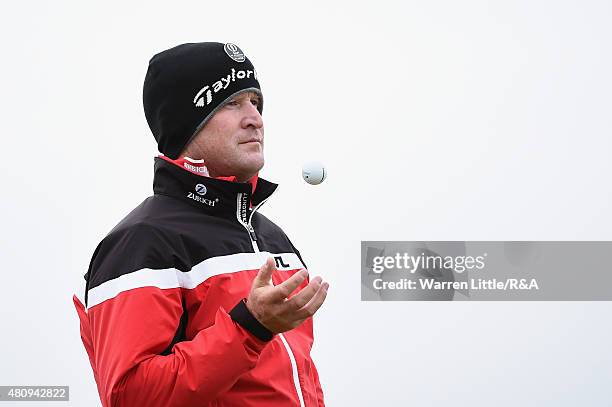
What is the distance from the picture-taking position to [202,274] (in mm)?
1678

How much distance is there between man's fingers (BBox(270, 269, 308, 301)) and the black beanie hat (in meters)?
0.64

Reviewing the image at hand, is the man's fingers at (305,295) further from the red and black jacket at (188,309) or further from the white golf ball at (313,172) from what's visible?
the white golf ball at (313,172)

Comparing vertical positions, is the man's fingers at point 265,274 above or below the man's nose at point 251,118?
below

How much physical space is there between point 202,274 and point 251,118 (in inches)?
17.8

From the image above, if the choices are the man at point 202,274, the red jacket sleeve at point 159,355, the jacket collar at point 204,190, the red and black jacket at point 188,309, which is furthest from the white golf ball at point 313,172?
the red jacket sleeve at point 159,355

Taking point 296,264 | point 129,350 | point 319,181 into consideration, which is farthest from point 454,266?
point 129,350

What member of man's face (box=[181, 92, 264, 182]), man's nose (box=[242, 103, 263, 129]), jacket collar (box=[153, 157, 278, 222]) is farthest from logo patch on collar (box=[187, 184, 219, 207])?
man's nose (box=[242, 103, 263, 129])

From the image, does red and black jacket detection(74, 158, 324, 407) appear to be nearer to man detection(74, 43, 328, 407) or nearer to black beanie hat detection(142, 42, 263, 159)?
man detection(74, 43, 328, 407)

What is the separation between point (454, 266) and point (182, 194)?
314cm

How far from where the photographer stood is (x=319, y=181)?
291 centimetres

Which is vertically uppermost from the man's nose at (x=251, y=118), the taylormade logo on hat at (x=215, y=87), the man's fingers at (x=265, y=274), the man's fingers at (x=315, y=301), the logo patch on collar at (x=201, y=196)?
the taylormade logo on hat at (x=215, y=87)

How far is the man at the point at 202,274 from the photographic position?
1479 mm

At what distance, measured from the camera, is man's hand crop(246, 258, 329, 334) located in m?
1.38

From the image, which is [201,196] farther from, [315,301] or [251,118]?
[315,301]
